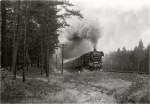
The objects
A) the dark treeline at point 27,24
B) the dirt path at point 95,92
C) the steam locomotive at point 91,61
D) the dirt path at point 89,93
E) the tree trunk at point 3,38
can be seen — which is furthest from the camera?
the steam locomotive at point 91,61

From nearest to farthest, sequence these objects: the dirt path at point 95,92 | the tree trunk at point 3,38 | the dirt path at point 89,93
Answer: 1. the dirt path at point 95,92
2. the dirt path at point 89,93
3. the tree trunk at point 3,38

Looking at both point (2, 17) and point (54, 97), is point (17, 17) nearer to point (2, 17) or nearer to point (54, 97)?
point (54, 97)

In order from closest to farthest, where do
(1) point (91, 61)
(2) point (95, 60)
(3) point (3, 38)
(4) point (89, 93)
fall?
(4) point (89, 93) < (3) point (3, 38) < (1) point (91, 61) < (2) point (95, 60)

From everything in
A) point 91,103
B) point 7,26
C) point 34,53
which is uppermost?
point 7,26

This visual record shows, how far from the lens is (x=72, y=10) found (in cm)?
2945

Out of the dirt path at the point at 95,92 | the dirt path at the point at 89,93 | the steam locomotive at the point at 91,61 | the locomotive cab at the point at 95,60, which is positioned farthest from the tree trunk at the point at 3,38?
the dirt path at the point at 89,93

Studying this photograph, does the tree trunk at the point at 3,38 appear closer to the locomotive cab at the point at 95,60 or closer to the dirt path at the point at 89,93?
the locomotive cab at the point at 95,60

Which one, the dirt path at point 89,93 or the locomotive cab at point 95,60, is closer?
the dirt path at point 89,93

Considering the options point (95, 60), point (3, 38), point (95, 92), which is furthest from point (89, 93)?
point (95, 60)

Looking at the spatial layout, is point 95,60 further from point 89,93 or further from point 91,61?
point 89,93

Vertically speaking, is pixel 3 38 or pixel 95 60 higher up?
pixel 3 38

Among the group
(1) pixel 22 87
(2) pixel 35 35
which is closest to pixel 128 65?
(2) pixel 35 35

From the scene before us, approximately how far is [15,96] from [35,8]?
12.4 m

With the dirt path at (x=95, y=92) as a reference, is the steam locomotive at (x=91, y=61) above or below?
above
